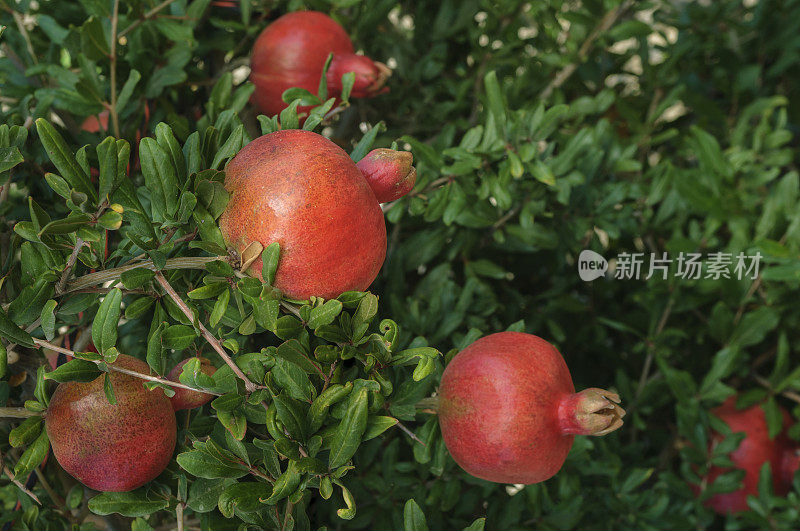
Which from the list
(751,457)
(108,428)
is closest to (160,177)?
(108,428)

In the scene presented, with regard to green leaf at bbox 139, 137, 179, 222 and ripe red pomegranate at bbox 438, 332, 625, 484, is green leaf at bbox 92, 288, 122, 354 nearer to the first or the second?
green leaf at bbox 139, 137, 179, 222

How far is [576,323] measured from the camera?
87cm

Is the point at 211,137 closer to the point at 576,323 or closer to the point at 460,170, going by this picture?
the point at 460,170

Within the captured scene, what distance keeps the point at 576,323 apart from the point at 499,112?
0.35 m

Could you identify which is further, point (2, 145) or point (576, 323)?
point (576, 323)

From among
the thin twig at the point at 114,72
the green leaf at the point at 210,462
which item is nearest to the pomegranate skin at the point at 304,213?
the green leaf at the point at 210,462

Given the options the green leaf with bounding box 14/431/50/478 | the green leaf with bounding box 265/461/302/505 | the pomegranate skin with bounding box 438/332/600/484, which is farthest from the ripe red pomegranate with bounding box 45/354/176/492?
the pomegranate skin with bounding box 438/332/600/484

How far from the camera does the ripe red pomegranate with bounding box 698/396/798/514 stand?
859mm

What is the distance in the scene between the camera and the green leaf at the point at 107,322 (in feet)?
1.27

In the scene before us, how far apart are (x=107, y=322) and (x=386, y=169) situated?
0.20m

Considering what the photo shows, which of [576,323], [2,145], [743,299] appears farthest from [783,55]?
[2,145]

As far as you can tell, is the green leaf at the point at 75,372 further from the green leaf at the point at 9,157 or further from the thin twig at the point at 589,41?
the thin twig at the point at 589,41

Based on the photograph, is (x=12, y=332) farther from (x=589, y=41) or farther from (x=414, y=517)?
(x=589, y=41)

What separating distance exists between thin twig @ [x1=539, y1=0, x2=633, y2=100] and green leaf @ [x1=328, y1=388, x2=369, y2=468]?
56 cm
